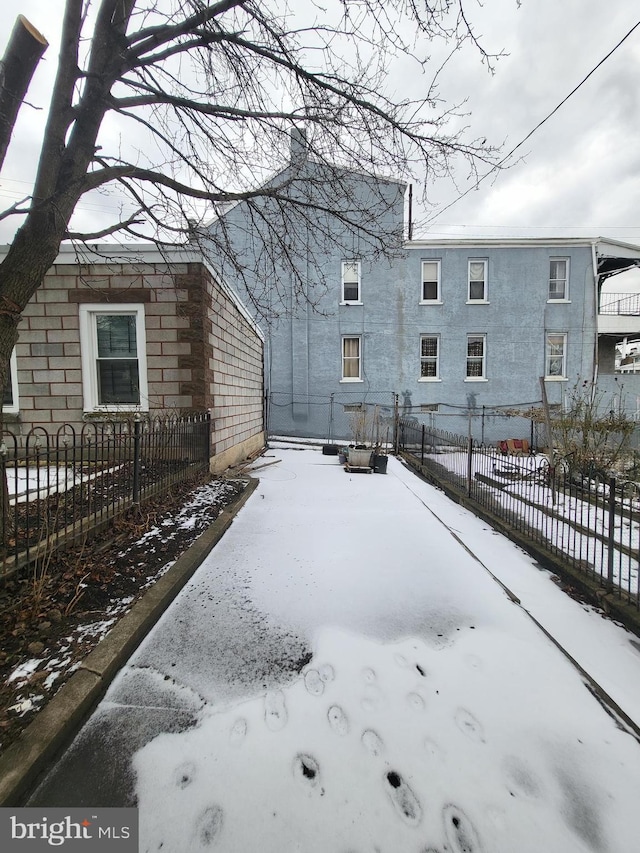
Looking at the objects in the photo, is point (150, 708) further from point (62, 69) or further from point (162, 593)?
point (62, 69)

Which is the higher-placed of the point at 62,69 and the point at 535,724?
the point at 62,69

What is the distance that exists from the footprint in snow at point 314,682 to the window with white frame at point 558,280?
17822 millimetres

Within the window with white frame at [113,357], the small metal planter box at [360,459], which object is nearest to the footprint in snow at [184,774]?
the window with white frame at [113,357]

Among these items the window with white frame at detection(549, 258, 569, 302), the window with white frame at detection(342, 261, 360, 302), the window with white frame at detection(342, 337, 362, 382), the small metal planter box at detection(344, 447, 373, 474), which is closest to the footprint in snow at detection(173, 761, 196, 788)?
the small metal planter box at detection(344, 447, 373, 474)

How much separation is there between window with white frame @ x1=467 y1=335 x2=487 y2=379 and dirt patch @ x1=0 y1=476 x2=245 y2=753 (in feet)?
46.5

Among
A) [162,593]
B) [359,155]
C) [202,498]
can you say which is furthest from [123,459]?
[359,155]

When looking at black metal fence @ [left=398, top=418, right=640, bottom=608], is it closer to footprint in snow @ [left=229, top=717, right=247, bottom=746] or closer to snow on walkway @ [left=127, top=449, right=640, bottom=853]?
snow on walkway @ [left=127, top=449, right=640, bottom=853]

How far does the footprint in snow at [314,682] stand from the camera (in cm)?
196

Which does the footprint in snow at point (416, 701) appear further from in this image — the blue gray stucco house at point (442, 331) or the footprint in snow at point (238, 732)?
the blue gray stucco house at point (442, 331)

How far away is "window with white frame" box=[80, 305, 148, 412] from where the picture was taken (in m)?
6.36

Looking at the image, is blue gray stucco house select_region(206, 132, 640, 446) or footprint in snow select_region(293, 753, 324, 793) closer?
footprint in snow select_region(293, 753, 324, 793)

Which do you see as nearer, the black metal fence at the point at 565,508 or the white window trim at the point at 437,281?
the black metal fence at the point at 565,508

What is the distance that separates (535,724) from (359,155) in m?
5.43

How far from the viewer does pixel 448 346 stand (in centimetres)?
1544
